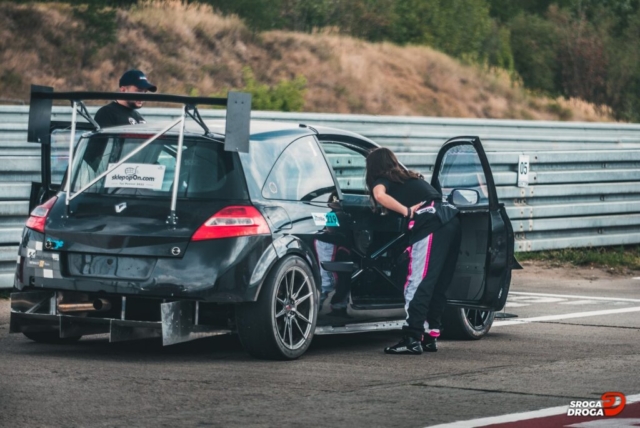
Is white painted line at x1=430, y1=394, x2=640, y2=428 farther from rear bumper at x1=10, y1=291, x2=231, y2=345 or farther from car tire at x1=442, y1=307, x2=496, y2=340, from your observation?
car tire at x1=442, y1=307, x2=496, y2=340

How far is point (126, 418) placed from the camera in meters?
6.49

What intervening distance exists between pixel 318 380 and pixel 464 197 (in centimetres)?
253

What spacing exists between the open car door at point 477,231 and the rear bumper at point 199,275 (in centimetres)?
187

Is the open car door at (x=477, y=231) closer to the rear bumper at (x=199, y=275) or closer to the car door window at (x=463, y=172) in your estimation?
the car door window at (x=463, y=172)

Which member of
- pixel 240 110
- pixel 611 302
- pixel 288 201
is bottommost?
pixel 611 302

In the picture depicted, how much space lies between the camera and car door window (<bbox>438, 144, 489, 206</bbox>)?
9.85 meters

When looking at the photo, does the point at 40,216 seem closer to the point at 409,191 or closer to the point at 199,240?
the point at 199,240

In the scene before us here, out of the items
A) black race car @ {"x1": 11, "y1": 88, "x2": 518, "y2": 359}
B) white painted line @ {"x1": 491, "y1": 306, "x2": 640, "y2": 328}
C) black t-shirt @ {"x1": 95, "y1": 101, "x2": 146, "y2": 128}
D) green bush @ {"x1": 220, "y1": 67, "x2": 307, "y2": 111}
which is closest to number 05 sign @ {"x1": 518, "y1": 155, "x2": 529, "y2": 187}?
white painted line @ {"x1": 491, "y1": 306, "x2": 640, "y2": 328}

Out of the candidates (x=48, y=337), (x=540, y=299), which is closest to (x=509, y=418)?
(x=48, y=337)

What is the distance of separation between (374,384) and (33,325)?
2.42 meters

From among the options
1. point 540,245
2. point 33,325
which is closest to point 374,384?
point 33,325

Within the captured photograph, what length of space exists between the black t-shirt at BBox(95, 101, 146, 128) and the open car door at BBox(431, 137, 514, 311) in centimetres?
231

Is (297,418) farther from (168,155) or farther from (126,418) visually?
(168,155)

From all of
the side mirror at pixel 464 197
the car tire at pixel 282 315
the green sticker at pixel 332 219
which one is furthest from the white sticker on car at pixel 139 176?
the side mirror at pixel 464 197
